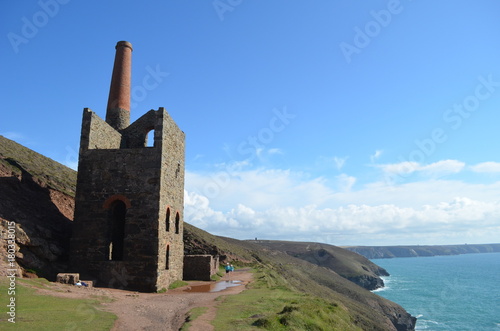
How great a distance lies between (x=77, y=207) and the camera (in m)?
18.5

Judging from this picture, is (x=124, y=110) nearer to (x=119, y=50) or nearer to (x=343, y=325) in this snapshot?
(x=119, y=50)

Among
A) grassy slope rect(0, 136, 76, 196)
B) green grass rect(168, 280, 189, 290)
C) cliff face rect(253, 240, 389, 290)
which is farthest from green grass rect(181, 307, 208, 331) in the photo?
cliff face rect(253, 240, 389, 290)

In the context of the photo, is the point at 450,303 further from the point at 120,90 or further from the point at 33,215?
the point at 33,215

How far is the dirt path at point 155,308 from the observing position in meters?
10.3

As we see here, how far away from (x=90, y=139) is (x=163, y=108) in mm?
4210

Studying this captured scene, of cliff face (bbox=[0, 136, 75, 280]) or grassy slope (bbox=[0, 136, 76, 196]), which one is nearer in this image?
cliff face (bbox=[0, 136, 75, 280])

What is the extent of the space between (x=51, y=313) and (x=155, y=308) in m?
3.51

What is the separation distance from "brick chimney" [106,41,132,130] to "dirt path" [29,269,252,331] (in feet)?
37.1

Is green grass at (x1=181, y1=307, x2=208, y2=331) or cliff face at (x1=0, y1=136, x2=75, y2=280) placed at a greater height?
cliff face at (x1=0, y1=136, x2=75, y2=280)

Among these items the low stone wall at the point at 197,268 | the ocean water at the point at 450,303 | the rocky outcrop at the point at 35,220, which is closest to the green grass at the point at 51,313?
the rocky outcrop at the point at 35,220

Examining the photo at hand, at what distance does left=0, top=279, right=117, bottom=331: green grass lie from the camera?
9.00 m

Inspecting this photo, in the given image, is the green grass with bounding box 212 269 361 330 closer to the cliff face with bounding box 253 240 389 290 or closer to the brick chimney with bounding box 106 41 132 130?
the brick chimney with bounding box 106 41 132 130

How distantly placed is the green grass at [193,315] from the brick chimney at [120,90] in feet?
46.9

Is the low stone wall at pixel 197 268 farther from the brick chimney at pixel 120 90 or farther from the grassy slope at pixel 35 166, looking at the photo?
the brick chimney at pixel 120 90
